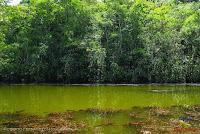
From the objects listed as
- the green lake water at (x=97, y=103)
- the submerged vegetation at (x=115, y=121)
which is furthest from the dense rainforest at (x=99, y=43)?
the submerged vegetation at (x=115, y=121)

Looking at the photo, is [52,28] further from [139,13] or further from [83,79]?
[139,13]

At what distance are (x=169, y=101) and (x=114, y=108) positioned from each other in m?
5.65

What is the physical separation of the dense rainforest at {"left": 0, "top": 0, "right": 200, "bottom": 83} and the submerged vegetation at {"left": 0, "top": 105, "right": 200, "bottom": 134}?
1993cm

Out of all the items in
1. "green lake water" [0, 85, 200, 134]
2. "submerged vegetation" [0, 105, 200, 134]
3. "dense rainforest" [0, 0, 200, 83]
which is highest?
"dense rainforest" [0, 0, 200, 83]

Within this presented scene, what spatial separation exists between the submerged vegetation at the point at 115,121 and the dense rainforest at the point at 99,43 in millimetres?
19926

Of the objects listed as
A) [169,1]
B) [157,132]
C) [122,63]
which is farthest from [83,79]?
[157,132]

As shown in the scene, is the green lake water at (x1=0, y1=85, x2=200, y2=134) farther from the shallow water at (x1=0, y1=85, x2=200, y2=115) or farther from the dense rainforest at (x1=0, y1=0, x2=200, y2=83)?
the dense rainforest at (x1=0, y1=0, x2=200, y2=83)

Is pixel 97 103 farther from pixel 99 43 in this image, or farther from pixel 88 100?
pixel 99 43

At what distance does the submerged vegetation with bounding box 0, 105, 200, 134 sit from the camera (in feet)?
58.8

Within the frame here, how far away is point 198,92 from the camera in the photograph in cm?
3431

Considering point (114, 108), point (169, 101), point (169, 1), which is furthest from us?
point (169, 1)

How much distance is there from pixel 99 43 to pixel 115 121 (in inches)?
999

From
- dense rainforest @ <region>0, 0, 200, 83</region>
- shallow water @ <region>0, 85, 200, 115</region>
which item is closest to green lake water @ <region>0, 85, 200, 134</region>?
shallow water @ <region>0, 85, 200, 115</region>

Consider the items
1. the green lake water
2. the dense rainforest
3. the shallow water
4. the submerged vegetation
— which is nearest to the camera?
the submerged vegetation
